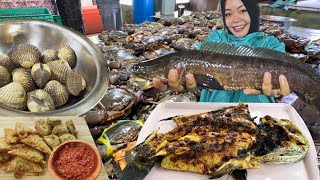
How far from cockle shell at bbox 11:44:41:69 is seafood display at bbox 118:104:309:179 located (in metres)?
1.63

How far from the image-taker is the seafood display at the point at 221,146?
4.98 feet

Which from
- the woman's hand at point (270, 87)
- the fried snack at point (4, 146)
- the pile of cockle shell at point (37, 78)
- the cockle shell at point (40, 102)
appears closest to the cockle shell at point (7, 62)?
the pile of cockle shell at point (37, 78)

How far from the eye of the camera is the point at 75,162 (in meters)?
1.69

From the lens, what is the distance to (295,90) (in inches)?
82.4

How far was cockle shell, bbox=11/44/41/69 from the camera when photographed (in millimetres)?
2607

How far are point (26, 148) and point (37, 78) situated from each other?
0.87 m

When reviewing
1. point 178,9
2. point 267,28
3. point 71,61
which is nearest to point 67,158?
point 71,61

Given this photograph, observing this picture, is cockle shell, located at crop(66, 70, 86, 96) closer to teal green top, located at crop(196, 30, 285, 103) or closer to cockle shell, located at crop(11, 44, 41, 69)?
cockle shell, located at crop(11, 44, 41, 69)

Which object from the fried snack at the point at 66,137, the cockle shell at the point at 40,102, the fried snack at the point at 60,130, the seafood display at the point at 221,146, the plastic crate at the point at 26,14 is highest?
the plastic crate at the point at 26,14

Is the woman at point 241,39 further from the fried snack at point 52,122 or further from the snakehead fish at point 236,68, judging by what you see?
the fried snack at point 52,122

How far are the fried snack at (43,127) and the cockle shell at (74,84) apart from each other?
1.60 feet

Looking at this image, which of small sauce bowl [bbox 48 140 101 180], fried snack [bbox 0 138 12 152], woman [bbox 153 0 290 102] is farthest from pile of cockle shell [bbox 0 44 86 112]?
woman [bbox 153 0 290 102]

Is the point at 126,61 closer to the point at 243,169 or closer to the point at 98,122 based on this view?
the point at 98,122

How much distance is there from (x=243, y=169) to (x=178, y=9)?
32.6ft
